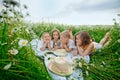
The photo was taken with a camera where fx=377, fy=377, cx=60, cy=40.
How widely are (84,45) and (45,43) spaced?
36 cm

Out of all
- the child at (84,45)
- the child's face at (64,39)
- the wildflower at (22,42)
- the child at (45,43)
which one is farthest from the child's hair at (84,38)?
the wildflower at (22,42)

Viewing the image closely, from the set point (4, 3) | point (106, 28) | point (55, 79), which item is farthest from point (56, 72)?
point (106, 28)

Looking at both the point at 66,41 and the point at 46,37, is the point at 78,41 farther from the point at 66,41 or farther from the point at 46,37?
the point at 46,37

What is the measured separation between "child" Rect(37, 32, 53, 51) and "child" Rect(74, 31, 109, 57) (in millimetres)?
242

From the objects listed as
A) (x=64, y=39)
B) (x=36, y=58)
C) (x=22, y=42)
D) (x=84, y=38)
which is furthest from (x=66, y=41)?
(x=22, y=42)

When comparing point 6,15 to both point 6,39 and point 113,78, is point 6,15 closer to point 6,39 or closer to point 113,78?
point 6,39

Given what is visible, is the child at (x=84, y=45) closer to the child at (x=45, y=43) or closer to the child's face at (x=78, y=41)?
the child's face at (x=78, y=41)

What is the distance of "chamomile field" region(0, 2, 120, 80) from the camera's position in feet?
6.22

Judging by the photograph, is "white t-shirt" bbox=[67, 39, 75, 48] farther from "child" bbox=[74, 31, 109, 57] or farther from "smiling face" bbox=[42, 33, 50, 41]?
"smiling face" bbox=[42, 33, 50, 41]

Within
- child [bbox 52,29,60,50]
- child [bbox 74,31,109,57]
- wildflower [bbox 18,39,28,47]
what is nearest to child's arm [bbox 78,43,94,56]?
child [bbox 74,31,109,57]

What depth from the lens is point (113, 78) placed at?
2678mm

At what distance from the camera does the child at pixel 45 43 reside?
331 cm

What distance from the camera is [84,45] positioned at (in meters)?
3.24

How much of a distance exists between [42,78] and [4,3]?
1.98ft
